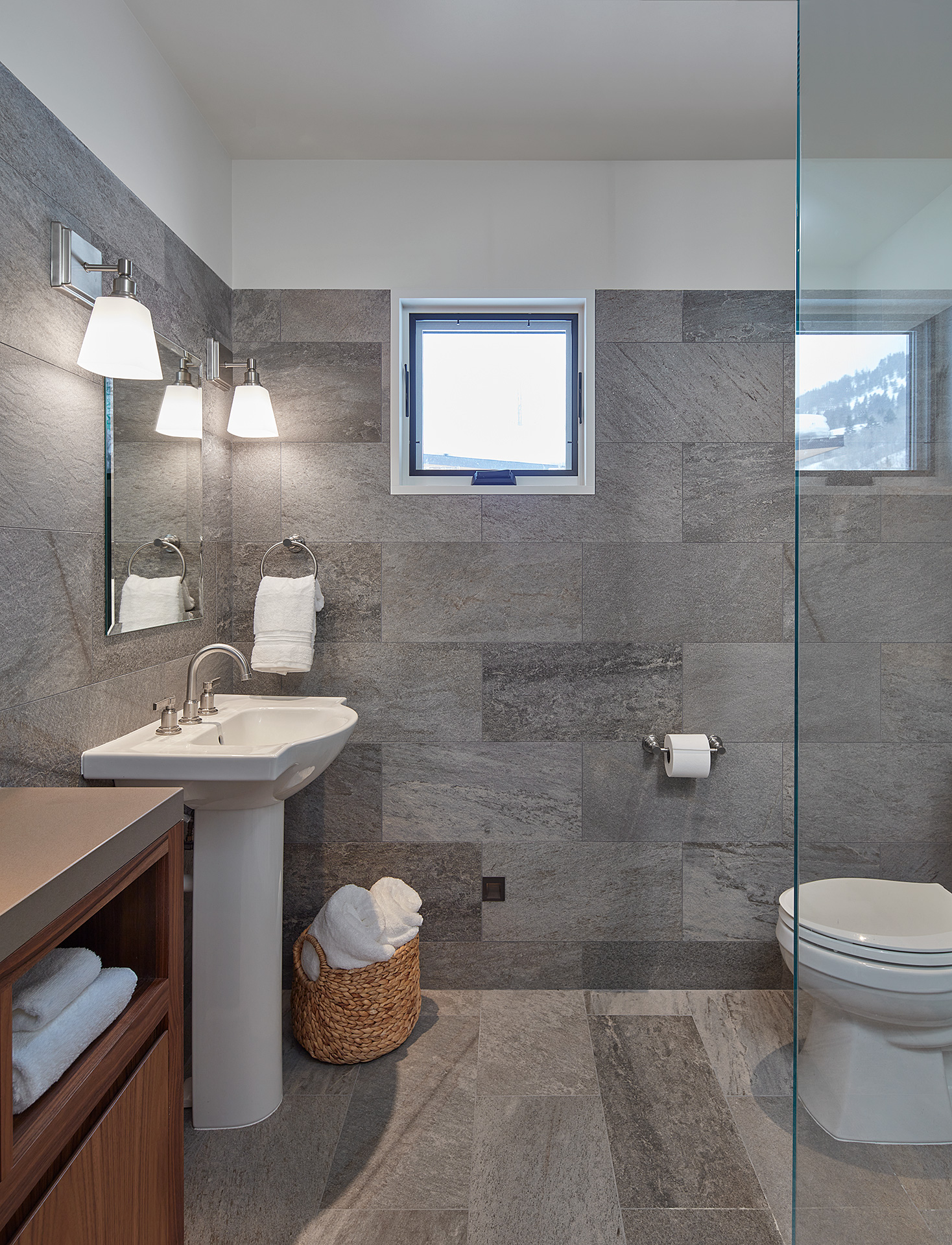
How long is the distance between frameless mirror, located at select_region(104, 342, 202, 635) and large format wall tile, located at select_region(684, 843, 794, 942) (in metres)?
1.72

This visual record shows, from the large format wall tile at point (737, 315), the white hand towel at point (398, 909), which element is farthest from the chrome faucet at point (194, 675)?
the large format wall tile at point (737, 315)

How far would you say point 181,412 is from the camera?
6.72 ft

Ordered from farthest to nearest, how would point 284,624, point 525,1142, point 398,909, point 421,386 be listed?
point 421,386 → point 284,624 → point 398,909 → point 525,1142

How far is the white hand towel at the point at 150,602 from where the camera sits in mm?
1773

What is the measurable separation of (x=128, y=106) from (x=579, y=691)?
1914 mm

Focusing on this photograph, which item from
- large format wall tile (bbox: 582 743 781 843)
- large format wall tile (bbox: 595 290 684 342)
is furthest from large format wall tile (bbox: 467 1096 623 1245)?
large format wall tile (bbox: 595 290 684 342)

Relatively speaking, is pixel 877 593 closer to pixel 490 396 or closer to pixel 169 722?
pixel 169 722

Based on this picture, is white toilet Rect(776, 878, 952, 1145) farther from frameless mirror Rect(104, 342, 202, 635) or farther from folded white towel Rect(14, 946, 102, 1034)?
frameless mirror Rect(104, 342, 202, 635)

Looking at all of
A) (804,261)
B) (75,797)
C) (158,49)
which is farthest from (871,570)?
(158,49)

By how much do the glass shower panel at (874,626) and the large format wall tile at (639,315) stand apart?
142cm

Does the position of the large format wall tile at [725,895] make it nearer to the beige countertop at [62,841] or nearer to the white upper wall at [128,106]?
the beige countertop at [62,841]

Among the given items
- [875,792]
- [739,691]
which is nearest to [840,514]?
[875,792]

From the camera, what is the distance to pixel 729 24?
5.87 ft

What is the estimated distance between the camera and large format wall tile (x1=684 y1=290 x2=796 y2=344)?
2.39 metres
